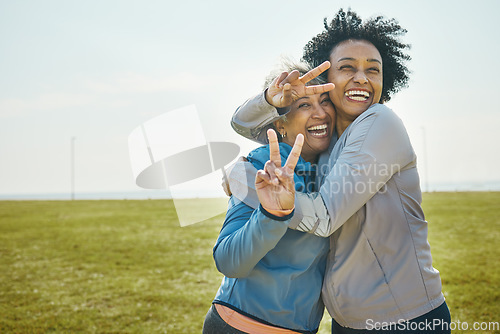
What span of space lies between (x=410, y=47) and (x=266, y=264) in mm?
1868

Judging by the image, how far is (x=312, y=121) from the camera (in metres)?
2.39

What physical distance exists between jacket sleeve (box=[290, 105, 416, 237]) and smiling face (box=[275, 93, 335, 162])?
1.27 feet

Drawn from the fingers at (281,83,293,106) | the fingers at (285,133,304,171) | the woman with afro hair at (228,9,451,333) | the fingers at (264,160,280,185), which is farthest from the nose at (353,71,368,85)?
the fingers at (264,160,280,185)

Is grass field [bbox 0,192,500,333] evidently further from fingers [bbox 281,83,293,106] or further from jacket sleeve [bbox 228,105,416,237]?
jacket sleeve [bbox 228,105,416,237]

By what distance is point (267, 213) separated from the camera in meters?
A: 1.64

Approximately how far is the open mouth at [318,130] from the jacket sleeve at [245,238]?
687 mm

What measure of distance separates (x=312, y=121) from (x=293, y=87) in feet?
0.88

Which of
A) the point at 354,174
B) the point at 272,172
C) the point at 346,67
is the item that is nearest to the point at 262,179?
the point at 272,172

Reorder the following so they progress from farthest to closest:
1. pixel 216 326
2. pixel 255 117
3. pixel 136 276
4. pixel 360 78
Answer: pixel 136 276 < pixel 255 117 < pixel 360 78 < pixel 216 326

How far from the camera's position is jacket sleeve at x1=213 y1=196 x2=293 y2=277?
5.47 ft

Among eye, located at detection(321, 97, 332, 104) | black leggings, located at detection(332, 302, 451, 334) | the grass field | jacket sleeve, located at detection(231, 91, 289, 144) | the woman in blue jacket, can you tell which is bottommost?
the grass field

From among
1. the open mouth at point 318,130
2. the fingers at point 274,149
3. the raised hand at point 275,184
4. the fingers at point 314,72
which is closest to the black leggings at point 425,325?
the raised hand at point 275,184

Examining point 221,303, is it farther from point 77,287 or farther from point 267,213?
point 77,287

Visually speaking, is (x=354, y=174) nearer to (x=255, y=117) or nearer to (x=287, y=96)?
(x=287, y=96)
